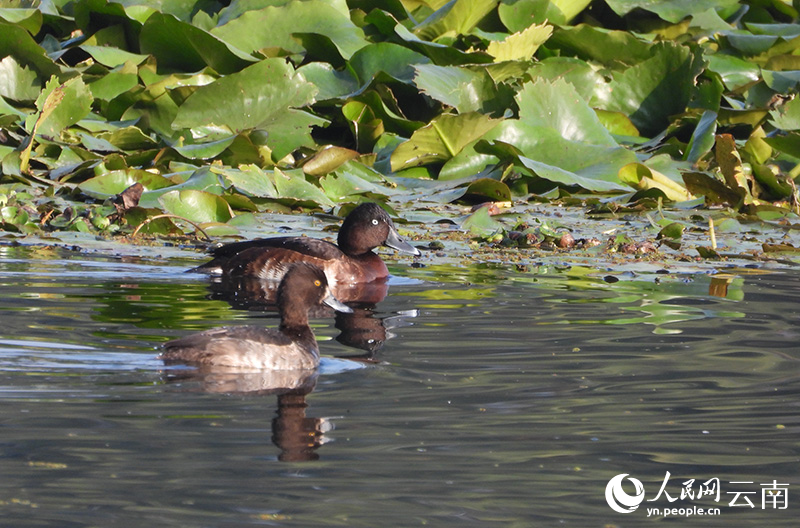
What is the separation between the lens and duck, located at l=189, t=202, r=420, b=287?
820 cm

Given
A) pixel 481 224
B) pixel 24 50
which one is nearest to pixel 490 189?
pixel 481 224

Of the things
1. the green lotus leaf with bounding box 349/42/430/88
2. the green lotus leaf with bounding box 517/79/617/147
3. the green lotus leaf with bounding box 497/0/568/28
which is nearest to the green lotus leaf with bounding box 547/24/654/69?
the green lotus leaf with bounding box 497/0/568/28

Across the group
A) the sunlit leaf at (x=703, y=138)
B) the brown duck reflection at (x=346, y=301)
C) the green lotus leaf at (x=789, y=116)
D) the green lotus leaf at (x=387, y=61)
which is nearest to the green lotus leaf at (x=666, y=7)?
the sunlit leaf at (x=703, y=138)

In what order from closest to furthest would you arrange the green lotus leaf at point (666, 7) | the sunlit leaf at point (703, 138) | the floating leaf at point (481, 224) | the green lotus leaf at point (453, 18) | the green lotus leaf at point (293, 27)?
the floating leaf at point (481, 224) < the sunlit leaf at point (703, 138) < the green lotus leaf at point (293, 27) < the green lotus leaf at point (453, 18) < the green lotus leaf at point (666, 7)

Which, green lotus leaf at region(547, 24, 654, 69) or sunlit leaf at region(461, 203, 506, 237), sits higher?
green lotus leaf at region(547, 24, 654, 69)

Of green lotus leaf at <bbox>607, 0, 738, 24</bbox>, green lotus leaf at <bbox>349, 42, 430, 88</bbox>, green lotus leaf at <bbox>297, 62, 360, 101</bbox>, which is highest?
green lotus leaf at <bbox>607, 0, 738, 24</bbox>

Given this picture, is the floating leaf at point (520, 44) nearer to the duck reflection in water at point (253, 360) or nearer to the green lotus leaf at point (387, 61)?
the green lotus leaf at point (387, 61)

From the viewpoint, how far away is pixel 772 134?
11.8 metres

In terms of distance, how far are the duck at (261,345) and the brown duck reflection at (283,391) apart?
0.04 m

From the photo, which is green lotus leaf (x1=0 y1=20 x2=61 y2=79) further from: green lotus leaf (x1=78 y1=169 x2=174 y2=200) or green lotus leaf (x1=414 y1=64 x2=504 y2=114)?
green lotus leaf (x1=414 y1=64 x2=504 y2=114)

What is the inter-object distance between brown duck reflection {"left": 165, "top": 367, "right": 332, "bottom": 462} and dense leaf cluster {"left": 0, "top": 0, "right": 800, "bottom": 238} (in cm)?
407

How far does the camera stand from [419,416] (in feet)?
15.1

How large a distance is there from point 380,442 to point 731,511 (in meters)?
1.21

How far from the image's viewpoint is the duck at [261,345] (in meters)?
5.38
